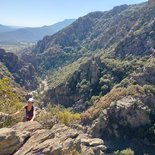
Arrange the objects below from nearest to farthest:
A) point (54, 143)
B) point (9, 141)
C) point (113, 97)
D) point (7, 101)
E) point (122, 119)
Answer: point (9, 141) < point (54, 143) < point (7, 101) < point (122, 119) < point (113, 97)

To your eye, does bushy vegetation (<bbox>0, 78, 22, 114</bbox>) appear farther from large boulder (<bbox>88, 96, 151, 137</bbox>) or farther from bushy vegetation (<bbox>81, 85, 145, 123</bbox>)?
bushy vegetation (<bbox>81, 85, 145, 123</bbox>)

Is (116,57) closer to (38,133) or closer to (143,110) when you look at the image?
(143,110)

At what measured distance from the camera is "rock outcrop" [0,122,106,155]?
91.8 feet

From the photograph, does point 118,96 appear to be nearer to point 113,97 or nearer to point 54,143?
point 113,97

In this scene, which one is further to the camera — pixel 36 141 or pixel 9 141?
pixel 36 141

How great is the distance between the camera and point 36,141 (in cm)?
2930

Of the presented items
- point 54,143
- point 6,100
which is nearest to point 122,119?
point 6,100

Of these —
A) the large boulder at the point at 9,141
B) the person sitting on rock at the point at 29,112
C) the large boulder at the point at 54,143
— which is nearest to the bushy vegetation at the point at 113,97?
the large boulder at the point at 54,143

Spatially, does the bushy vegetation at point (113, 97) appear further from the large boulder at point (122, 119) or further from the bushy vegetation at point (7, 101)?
the bushy vegetation at point (7, 101)

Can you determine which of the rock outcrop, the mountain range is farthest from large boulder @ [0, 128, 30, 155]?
the mountain range

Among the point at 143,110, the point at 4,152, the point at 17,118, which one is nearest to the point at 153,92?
the point at 143,110

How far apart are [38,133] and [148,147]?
3288 inches

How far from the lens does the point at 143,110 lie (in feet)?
380

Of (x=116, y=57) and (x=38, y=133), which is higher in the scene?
(x=38, y=133)
